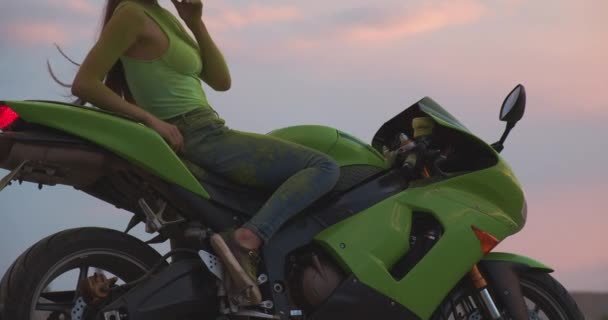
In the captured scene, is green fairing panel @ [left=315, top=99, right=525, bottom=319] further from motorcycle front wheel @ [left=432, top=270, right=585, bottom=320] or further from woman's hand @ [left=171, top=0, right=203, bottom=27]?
woman's hand @ [left=171, top=0, right=203, bottom=27]

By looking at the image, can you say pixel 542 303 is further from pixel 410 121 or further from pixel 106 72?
pixel 106 72

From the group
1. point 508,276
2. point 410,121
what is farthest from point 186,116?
point 508,276

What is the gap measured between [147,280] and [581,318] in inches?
90.2

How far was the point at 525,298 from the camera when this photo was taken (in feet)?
18.7

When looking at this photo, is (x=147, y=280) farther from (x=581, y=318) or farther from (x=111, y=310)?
(x=581, y=318)

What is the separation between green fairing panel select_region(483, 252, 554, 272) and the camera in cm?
560

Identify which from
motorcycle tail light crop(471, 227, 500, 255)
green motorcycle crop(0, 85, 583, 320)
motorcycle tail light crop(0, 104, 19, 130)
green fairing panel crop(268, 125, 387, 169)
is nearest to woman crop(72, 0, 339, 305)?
green motorcycle crop(0, 85, 583, 320)

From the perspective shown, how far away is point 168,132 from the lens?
498cm

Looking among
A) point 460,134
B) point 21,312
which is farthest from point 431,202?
point 21,312

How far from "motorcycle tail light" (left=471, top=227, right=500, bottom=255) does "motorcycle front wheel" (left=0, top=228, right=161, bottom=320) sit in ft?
5.11

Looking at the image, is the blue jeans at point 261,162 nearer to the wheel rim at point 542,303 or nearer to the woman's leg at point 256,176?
the woman's leg at point 256,176

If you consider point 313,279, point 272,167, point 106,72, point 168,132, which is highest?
point 106,72

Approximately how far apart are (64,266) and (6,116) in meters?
0.71

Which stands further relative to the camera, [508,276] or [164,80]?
[508,276]
